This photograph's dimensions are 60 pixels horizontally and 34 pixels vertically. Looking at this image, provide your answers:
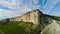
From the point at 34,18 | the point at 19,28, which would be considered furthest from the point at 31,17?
the point at 19,28

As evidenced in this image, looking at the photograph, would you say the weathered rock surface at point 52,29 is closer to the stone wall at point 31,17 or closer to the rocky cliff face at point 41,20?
the rocky cliff face at point 41,20

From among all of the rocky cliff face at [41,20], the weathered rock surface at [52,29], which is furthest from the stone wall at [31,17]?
the weathered rock surface at [52,29]

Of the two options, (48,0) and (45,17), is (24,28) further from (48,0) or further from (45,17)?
(48,0)

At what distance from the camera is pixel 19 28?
1.70 metres

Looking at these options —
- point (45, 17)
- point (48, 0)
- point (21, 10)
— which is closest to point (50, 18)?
point (45, 17)

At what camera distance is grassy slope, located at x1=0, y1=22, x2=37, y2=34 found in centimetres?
169

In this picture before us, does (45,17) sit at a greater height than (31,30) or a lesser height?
greater

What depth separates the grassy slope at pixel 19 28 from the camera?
1.69m

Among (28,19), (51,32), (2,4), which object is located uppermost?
(2,4)

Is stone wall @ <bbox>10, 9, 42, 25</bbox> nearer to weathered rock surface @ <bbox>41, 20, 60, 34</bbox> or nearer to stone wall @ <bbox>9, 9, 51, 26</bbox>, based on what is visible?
stone wall @ <bbox>9, 9, 51, 26</bbox>

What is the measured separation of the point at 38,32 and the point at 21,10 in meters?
0.29

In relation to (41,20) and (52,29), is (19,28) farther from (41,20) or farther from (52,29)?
(52,29)

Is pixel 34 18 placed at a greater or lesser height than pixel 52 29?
greater

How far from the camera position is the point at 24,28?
171 centimetres
